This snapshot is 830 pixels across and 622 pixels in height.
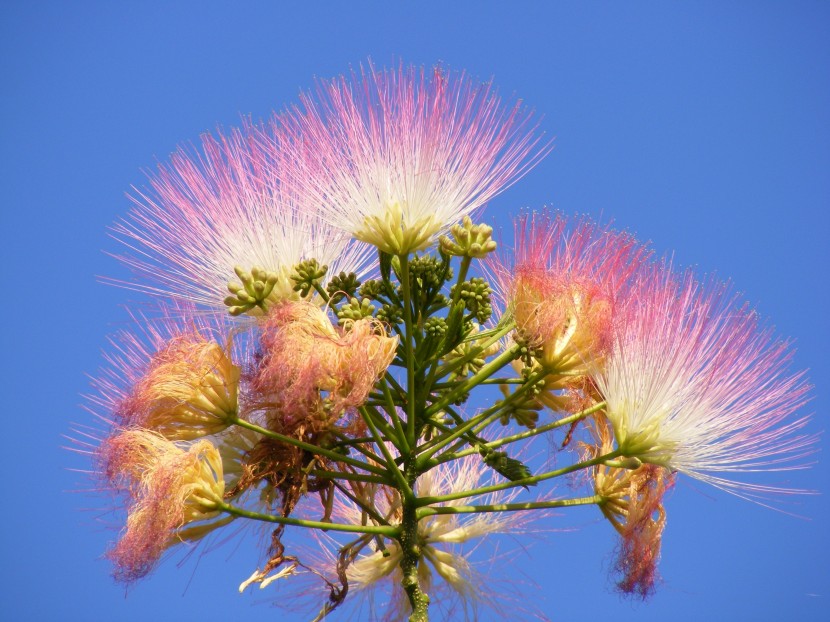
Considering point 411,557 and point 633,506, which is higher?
point 633,506

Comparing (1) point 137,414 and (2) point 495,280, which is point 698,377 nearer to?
(2) point 495,280

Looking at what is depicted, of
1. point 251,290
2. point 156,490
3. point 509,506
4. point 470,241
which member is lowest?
point 156,490

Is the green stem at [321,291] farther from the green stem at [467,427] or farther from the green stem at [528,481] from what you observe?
the green stem at [528,481]

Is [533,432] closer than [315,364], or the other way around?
[315,364]

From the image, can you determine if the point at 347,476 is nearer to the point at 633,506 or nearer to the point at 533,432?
the point at 533,432

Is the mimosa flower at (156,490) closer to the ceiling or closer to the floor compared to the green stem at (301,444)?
closer to the floor

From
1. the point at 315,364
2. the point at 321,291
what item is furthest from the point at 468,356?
the point at 315,364
